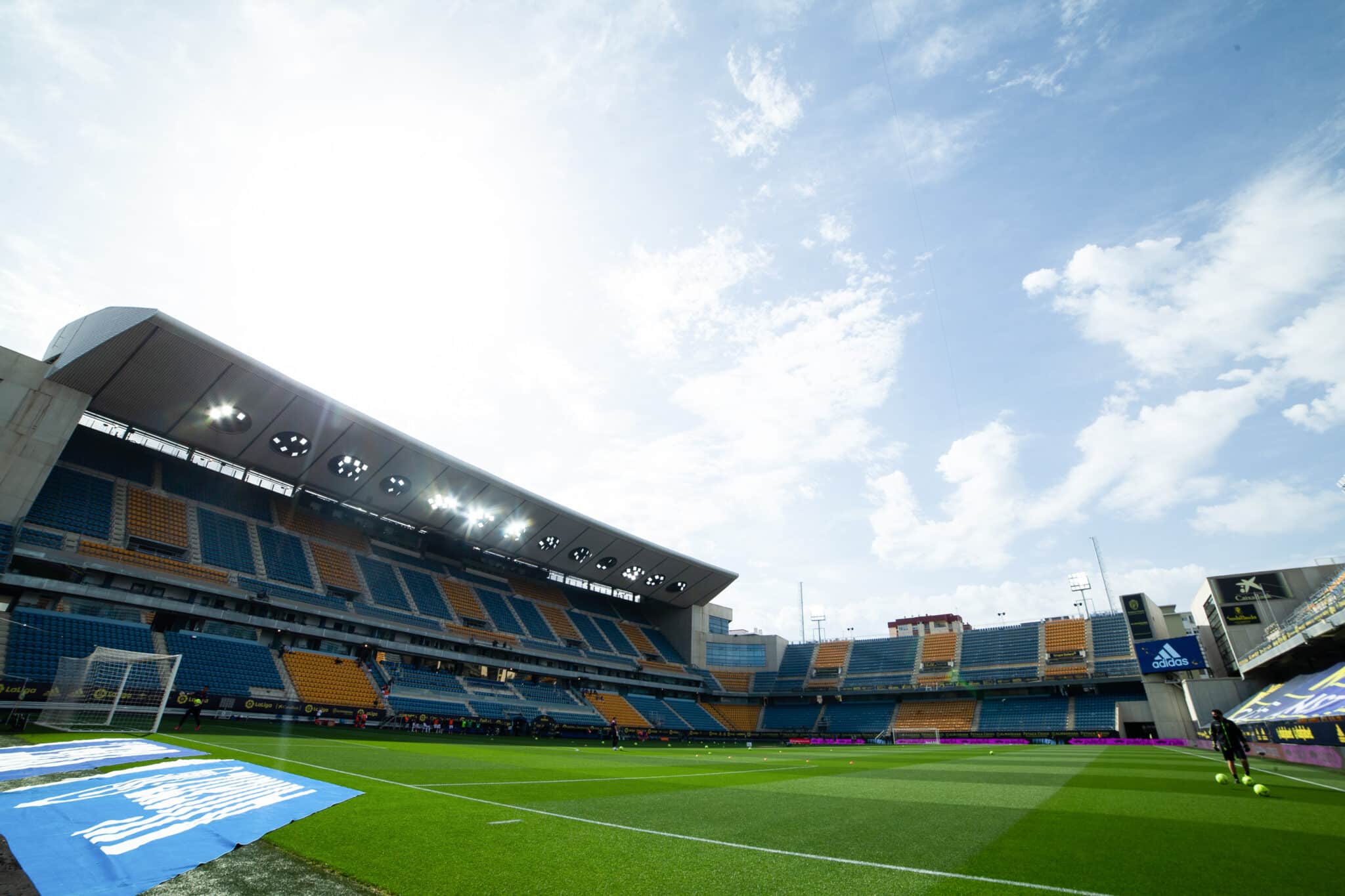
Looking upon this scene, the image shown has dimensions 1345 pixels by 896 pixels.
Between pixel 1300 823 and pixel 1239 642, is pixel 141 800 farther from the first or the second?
pixel 1239 642

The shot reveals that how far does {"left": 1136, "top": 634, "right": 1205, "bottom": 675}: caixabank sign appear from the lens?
1419 inches

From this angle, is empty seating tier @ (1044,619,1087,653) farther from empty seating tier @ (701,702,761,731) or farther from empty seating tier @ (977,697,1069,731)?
empty seating tier @ (701,702,761,731)

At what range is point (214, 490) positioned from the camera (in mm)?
34750

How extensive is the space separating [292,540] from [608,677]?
26169 mm

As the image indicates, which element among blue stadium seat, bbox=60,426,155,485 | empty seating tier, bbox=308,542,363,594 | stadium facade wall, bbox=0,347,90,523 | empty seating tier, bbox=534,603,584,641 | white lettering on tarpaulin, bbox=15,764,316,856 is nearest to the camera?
white lettering on tarpaulin, bbox=15,764,316,856

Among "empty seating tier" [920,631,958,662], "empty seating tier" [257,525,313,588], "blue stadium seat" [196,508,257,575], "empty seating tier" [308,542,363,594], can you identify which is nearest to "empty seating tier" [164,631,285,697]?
"blue stadium seat" [196,508,257,575]

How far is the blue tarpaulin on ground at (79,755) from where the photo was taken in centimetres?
861

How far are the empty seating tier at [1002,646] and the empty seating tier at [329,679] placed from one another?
5000 centimetres

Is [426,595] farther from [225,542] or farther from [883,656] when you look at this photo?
[883,656]

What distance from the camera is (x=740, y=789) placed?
12.1 metres

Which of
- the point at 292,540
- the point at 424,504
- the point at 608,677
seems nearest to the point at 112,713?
the point at 292,540

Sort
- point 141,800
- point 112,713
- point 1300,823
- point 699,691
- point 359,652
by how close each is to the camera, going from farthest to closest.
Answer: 1. point 699,691
2. point 359,652
3. point 112,713
4. point 1300,823
5. point 141,800

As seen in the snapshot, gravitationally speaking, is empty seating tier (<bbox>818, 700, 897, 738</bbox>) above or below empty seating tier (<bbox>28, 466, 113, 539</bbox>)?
below

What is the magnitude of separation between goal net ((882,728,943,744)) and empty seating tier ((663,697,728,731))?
14.2 metres
